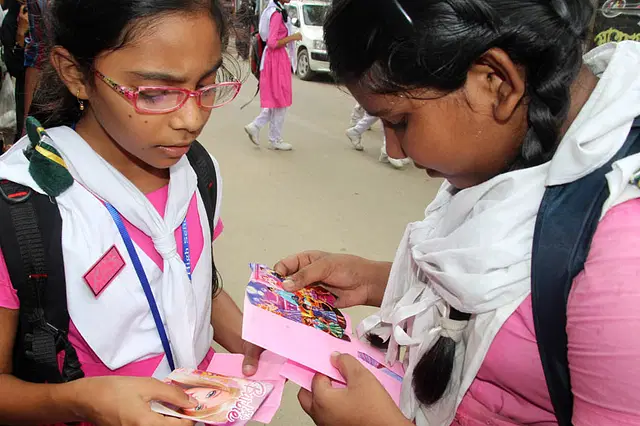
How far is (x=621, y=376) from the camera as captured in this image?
25.0 inches

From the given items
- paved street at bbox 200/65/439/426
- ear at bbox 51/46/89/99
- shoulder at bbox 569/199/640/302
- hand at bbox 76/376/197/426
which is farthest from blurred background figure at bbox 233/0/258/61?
shoulder at bbox 569/199/640/302

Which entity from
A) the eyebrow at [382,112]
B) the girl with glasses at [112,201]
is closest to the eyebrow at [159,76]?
the girl with glasses at [112,201]

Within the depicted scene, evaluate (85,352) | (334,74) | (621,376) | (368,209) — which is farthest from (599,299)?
(368,209)

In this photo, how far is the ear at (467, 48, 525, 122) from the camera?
77 cm

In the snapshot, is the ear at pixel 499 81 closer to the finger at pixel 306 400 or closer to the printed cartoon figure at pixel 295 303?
the printed cartoon figure at pixel 295 303

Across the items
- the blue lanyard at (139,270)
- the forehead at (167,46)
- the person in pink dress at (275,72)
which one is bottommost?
→ the person in pink dress at (275,72)

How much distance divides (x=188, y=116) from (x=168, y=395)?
Answer: 1.81 feet

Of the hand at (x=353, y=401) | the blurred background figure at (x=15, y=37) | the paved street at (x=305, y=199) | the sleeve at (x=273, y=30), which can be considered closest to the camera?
the hand at (x=353, y=401)

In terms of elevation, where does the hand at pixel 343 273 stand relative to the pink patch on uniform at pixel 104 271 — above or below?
below

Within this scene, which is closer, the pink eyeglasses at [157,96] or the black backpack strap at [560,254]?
the black backpack strap at [560,254]

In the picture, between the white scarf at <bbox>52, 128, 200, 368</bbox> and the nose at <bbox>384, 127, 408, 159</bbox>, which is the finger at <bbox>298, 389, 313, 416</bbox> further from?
the nose at <bbox>384, 127, 408, 159</bbox>

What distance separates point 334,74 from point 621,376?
0.65 metres

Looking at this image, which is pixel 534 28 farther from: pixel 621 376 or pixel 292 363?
pixel 292 363

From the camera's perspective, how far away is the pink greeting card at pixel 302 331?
1028 millimetres
